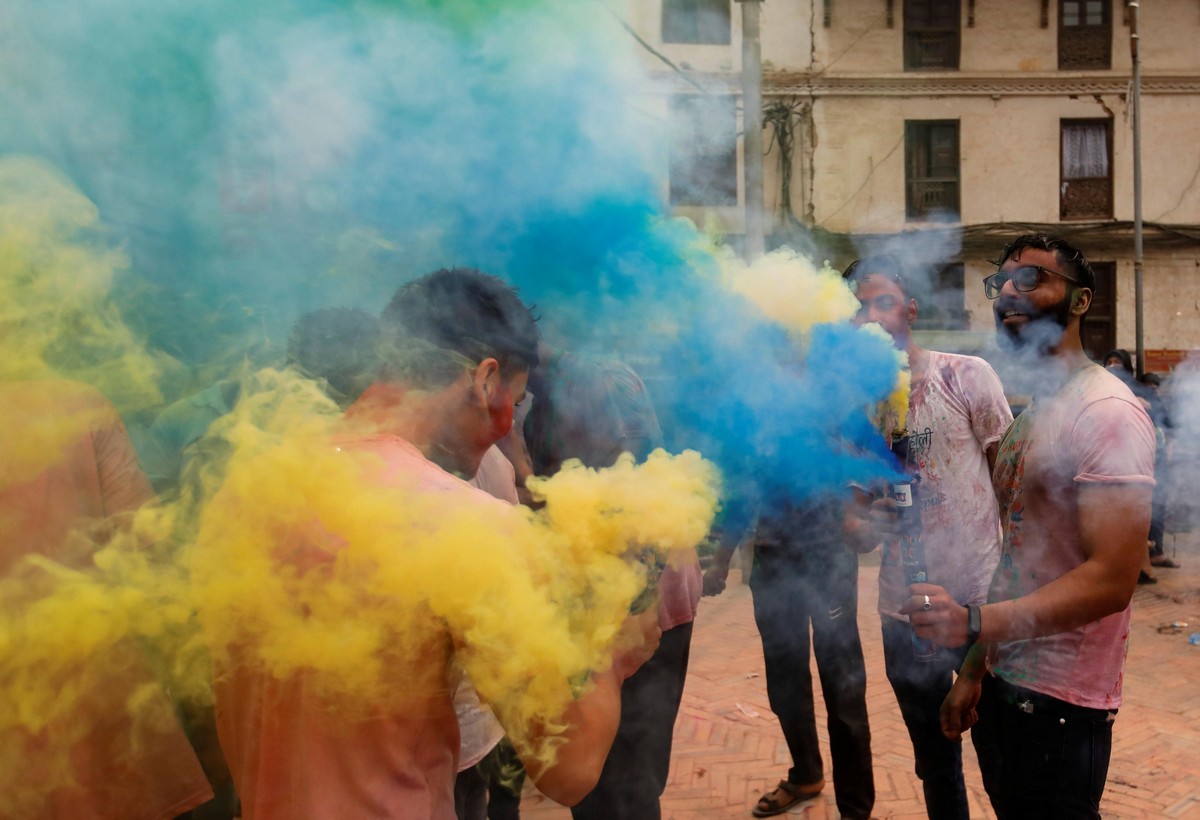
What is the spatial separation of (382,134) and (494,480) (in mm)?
1150

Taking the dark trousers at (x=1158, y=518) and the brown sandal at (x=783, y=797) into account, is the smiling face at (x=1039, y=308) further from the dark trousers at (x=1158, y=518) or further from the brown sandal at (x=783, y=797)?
the dark trousers at (x=1158, y=518)

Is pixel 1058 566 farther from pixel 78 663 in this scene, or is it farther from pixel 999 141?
pixel 999 141

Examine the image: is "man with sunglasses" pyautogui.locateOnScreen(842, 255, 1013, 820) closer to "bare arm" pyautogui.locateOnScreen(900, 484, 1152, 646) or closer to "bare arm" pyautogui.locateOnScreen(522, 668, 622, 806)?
"bare arm" pyautogui.locateOnScreen(900, 484, 1152, 646)

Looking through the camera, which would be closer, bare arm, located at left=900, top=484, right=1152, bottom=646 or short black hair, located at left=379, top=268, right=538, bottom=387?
short black hair, located at left=379, top=268, right=538, bottom=387

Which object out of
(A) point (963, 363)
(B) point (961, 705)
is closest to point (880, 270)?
(A) point (963, 363)

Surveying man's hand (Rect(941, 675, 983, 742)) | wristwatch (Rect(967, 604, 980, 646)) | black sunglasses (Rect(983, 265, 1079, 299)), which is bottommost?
man's hand (Rect(941, 675, 983, 742))

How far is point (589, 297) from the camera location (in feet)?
8.28

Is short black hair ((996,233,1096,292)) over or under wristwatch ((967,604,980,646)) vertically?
over

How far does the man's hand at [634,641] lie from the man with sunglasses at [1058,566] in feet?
3.03

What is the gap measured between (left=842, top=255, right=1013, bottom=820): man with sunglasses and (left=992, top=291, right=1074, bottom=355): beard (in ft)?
1.46

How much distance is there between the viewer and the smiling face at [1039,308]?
2213 millimetres

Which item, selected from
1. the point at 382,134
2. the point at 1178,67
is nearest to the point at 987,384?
the point at 382,134

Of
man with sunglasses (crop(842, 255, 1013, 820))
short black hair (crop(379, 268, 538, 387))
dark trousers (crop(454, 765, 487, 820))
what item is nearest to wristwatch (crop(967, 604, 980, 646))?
man with sunglasses (crop(842, 255, 1013, 820))

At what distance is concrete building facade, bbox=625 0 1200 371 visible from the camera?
14.8 m
